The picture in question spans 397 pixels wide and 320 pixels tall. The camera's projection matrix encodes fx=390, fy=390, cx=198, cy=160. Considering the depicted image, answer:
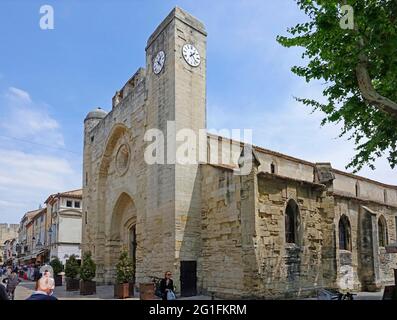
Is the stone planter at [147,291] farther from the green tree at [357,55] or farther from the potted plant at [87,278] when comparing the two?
the green tree at [357,55]

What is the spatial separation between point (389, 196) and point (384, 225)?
712 cm

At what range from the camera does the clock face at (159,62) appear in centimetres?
1721

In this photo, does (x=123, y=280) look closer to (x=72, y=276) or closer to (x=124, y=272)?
(x=124, y=272)

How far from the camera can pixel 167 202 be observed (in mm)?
15727

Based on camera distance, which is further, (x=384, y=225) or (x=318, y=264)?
(x=384, y=225)

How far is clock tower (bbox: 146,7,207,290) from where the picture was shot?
15141 mm

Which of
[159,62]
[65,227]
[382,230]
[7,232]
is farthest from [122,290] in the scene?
[7,232]

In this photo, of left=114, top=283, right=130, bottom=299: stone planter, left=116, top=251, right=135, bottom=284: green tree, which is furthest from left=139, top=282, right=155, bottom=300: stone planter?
left=116, top=251, right=135, bottom=284: green tree

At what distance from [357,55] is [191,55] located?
29.9ft

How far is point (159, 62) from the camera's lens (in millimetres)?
17484

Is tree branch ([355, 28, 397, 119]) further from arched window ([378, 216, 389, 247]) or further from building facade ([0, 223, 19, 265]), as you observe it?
building facade ([0, 223, 19, 265])

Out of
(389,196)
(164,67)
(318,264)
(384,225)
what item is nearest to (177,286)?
(318,264)
